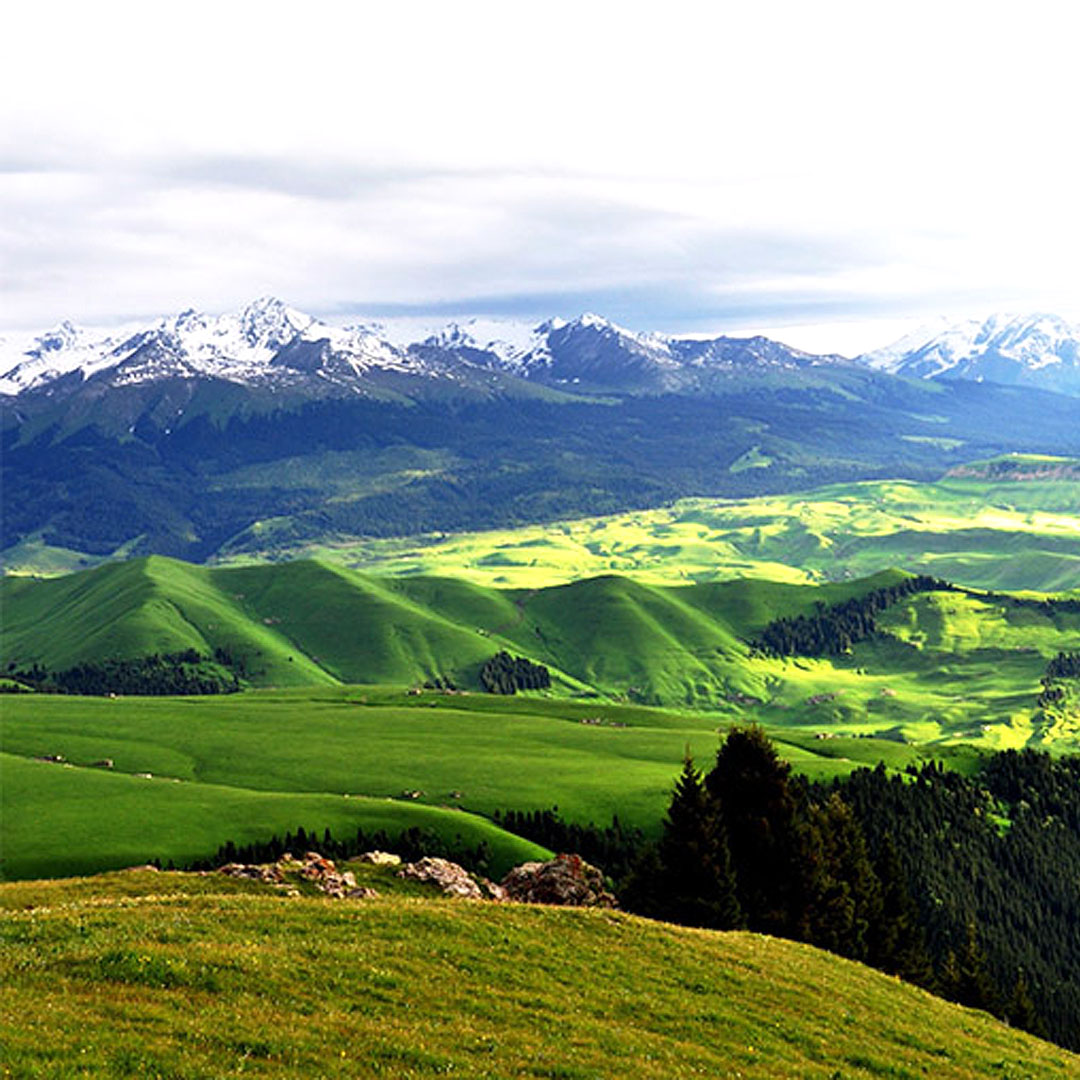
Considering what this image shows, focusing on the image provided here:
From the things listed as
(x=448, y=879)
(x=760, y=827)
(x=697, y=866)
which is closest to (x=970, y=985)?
(x=760, y=827)

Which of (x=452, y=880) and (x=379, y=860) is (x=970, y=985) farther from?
(x=379, y=860)

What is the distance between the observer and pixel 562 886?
9200cm

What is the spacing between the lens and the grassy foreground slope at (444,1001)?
98.9ft

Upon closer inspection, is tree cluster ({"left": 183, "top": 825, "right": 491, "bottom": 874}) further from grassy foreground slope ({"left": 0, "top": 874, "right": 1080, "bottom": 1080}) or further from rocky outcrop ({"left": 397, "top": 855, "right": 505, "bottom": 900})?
grassy foreground slope ({"left": 0, "top": 874, "right": 1080, "bottom": 1080})

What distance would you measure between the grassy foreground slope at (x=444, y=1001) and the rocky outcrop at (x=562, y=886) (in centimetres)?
3434

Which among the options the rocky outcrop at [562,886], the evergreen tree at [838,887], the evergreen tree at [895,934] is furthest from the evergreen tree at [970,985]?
the rocky outcrop at [562,886]

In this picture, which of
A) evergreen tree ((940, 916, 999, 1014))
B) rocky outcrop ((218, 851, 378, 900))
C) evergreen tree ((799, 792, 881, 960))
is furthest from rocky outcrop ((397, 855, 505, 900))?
evergreen tree ((940, 916, 999, 1014))

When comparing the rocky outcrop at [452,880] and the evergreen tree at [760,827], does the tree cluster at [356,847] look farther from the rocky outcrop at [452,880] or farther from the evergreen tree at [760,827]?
the evergreen tree at [760,827]

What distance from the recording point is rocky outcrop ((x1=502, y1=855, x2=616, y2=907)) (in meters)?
90.2

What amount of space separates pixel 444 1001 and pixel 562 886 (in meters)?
56.7

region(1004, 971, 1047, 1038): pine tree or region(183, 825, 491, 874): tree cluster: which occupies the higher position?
region(1004, 971, 1047, 1038): pine tree

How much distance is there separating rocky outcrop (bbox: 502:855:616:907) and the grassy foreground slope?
34338 millimetres

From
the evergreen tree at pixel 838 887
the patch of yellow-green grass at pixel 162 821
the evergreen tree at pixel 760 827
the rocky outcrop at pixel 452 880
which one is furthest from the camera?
the patch of yellow-green grass at pixel 162 821

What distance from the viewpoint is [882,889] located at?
302ft
